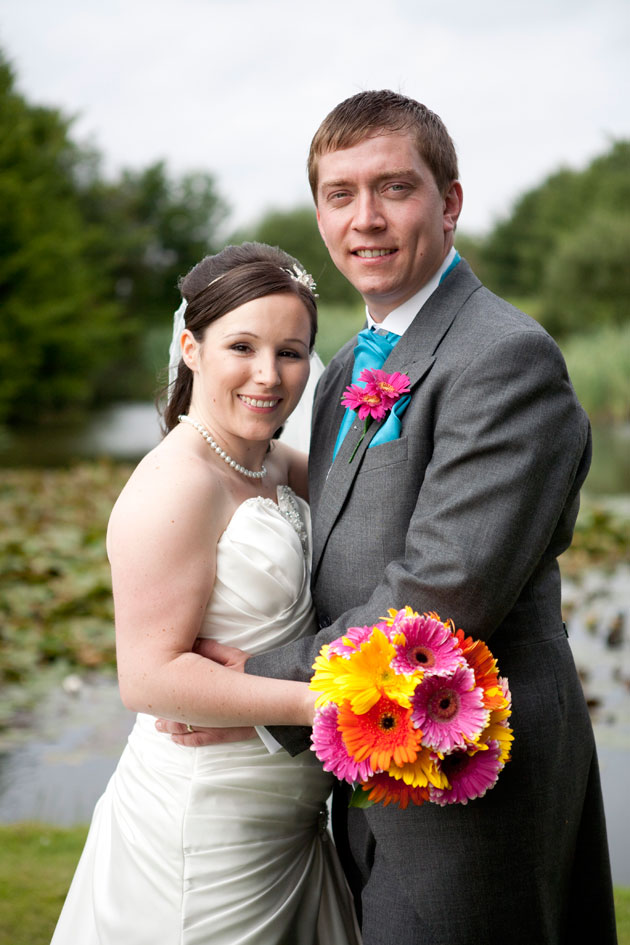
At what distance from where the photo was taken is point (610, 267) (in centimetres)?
2817

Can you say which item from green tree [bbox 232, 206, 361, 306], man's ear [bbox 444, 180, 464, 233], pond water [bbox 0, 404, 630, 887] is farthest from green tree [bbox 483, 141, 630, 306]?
man's ear [bbox 444, 180, 464, 233]

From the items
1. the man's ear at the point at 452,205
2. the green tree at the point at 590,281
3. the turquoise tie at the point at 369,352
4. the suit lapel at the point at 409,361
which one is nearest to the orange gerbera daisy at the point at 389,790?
the suit lapel at the point at 409,361

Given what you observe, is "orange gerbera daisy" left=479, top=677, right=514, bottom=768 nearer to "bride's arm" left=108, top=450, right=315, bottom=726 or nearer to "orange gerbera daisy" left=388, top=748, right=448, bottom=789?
"orange gerbera daisy" left=388, top=748, right=448, bottom=789

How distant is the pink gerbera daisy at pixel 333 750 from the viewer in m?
1.84

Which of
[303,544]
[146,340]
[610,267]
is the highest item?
[610,267]

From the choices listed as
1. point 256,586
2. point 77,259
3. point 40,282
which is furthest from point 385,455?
point 77,259

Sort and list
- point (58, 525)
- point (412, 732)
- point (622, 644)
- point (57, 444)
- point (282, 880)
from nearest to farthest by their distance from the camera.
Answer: point (412, 732) → point (282, 880) → point (622, 644) → point (58, 525) → point (57, 444)

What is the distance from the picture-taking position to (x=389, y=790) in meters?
1.88

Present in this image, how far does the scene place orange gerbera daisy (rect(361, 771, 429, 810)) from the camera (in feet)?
6.14

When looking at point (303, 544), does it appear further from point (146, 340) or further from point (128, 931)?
point (146, 340)

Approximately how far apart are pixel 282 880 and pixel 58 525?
8.42 meters

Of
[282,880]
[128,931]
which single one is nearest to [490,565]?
[282,880]

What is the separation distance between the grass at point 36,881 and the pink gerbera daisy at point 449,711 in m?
2.05

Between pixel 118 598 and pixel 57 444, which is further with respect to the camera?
pixel 57 444
